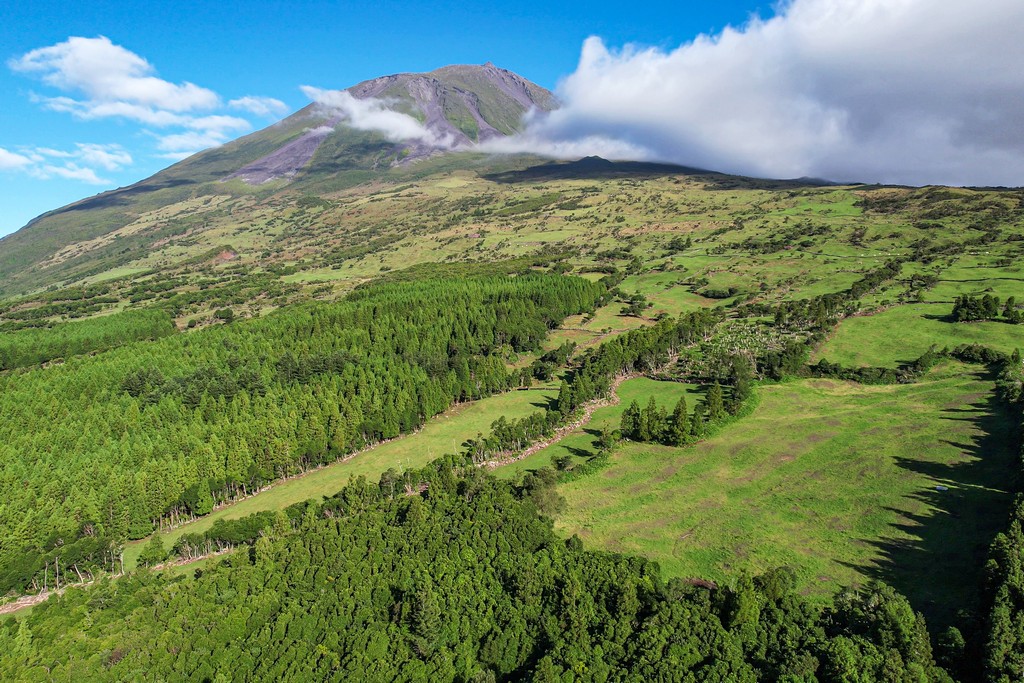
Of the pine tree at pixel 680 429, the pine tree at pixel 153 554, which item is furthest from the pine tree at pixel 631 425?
the pine tree at pixel 153 554

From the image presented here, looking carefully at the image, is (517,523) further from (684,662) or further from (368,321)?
(368,321)

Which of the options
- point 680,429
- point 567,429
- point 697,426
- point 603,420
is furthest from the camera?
point 603,420

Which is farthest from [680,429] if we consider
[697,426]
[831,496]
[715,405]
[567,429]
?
[831,496]

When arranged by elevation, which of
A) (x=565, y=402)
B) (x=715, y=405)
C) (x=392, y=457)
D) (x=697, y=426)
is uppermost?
(x=565, y=402)

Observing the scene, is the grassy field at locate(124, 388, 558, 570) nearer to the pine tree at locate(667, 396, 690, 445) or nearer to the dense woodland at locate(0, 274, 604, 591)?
the dense woodland at locate(0, 274, 604, 591)

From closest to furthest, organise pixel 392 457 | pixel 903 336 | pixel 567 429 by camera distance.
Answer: pixel 392 457, pixel 567 429, pixel 903 336

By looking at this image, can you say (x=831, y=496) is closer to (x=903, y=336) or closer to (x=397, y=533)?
(x=397, y=533)

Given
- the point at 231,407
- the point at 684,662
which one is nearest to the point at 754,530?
the point at 684,662
